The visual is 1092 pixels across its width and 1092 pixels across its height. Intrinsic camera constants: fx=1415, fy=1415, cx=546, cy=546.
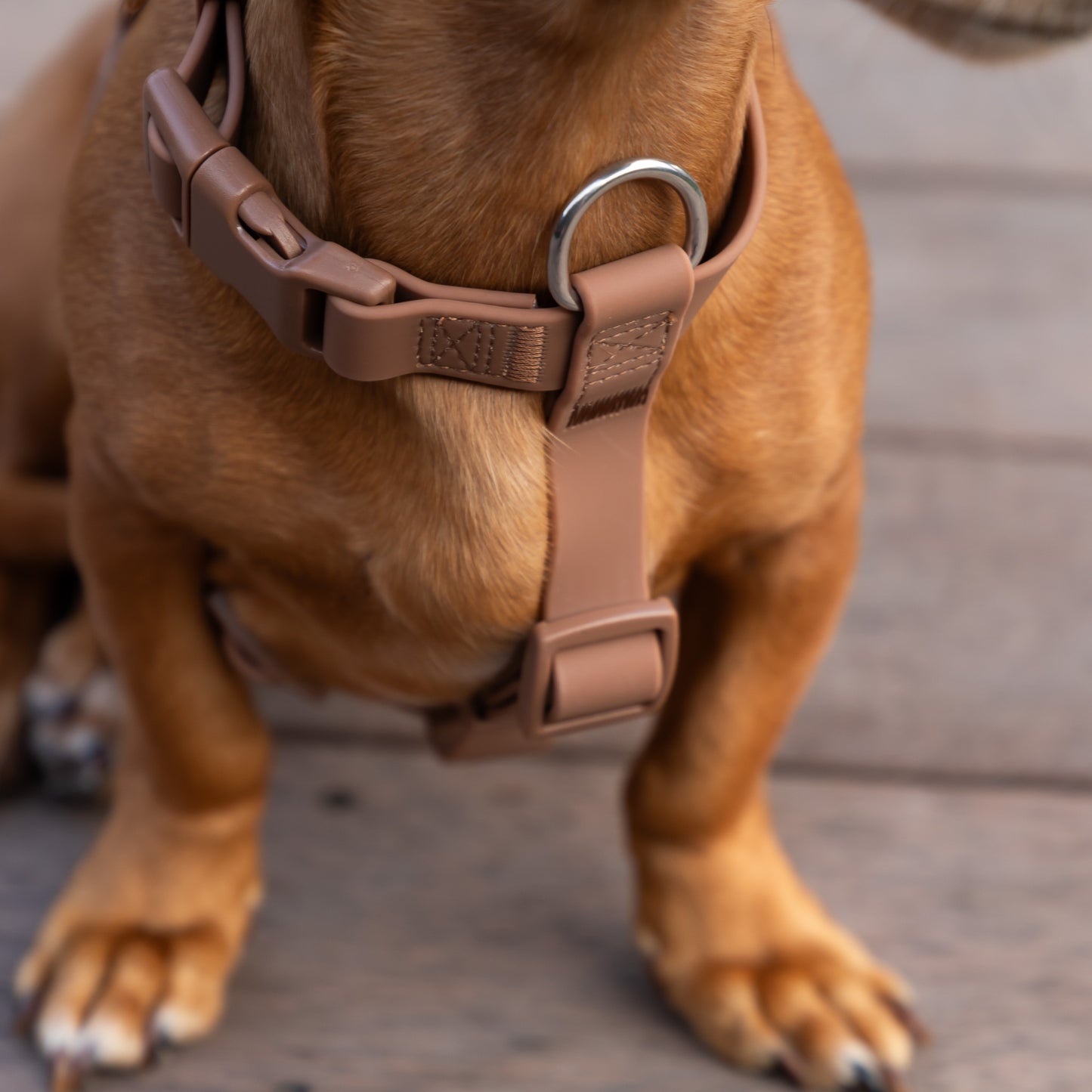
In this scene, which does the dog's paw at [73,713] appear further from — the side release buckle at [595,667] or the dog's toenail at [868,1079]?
the dog's toenail at [868,1079]

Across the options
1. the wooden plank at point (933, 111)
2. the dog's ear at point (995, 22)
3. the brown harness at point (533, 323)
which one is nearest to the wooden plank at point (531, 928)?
the brown harness at point (533, 323)

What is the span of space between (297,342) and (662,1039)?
65cm

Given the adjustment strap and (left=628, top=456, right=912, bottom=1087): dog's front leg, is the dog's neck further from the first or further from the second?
(left=628, top=456, right=912, bottom=1087): dog's front leg

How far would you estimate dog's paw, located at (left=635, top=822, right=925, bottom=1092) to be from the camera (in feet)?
3.46

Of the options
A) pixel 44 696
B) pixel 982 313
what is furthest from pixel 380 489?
pixel 982 313

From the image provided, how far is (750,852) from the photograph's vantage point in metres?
1.12

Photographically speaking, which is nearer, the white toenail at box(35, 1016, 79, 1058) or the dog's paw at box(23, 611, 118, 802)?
Answer: the white toenail at box(35, 1016, 79, 1058)

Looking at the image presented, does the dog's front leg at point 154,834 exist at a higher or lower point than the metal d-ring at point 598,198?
lower

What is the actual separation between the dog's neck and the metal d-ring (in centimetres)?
1

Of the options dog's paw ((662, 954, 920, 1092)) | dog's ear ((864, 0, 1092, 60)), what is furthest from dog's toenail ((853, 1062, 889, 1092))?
dog's ear ((864, 0, 1092, 60))

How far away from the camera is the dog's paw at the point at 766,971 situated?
1.05 m

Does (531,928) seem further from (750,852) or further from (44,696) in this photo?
(44,696)

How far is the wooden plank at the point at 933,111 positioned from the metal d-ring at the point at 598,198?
1289mm

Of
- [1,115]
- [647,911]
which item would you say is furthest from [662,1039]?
[1,115]
